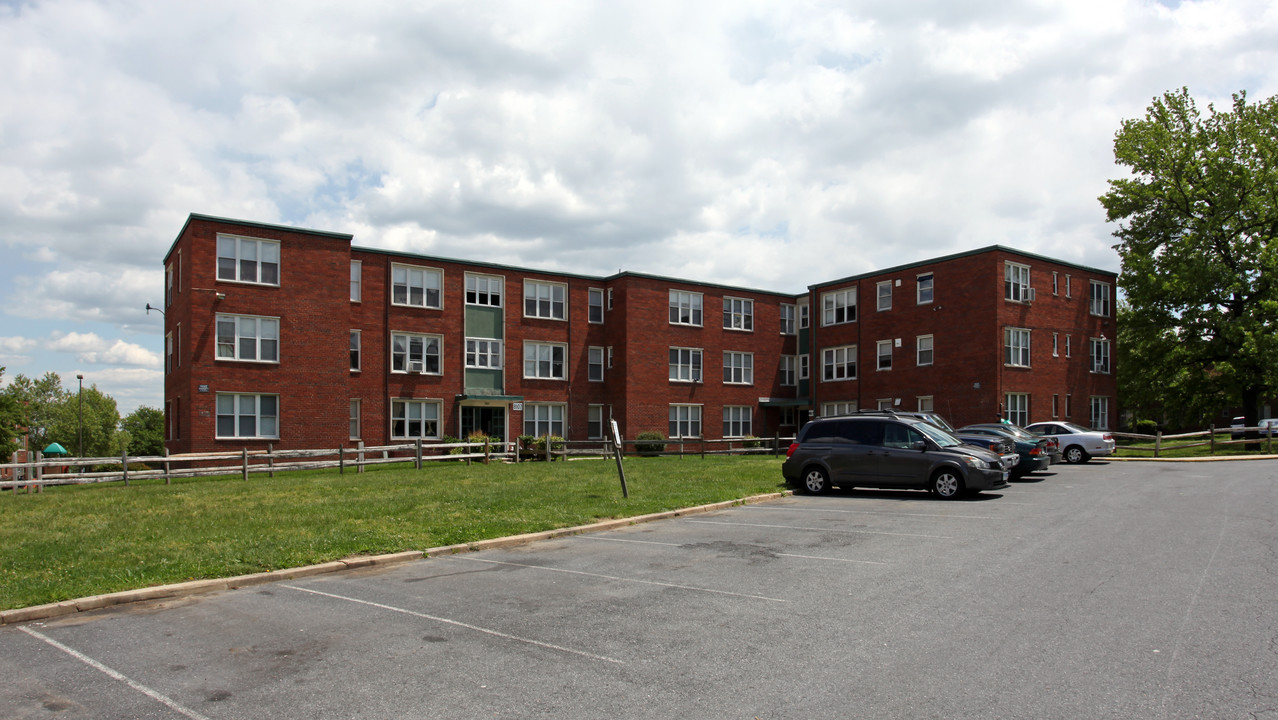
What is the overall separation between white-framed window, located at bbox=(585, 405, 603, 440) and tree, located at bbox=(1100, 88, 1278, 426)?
1129 inches

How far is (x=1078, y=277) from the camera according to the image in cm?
4209

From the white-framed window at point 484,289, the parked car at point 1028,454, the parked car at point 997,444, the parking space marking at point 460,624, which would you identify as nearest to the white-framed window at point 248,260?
the white-framed window at point 484,289

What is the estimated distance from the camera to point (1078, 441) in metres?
30.7

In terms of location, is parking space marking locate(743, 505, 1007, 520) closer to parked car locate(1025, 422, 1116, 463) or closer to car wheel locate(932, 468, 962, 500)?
car wheel locate(932, 468, 962, 500)

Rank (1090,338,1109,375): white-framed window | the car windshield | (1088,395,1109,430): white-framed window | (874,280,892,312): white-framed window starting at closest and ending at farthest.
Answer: the car windshield
(1090,338,1109,375): white-framed window
(1088,395,1109,430): white-framed window
(874,280,892,312): white-framed window

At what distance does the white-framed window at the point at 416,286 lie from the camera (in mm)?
38062

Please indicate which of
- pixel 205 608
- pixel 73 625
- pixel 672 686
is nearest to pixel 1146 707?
pixel 672 686

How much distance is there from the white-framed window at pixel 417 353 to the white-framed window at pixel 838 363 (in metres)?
21.3

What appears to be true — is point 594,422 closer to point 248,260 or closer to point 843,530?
point 248,260

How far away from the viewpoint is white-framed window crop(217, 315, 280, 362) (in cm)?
3178

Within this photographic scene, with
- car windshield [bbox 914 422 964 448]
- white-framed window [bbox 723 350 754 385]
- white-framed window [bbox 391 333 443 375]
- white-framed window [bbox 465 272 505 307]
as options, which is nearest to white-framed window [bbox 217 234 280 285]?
white-framed window [bbox 391 333 443 375]

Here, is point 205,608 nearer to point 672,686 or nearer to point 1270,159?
point 672,686

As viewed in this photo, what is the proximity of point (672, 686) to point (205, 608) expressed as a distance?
210 inches

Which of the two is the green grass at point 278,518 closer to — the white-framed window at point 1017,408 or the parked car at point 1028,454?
the parked car at point 1028,454
